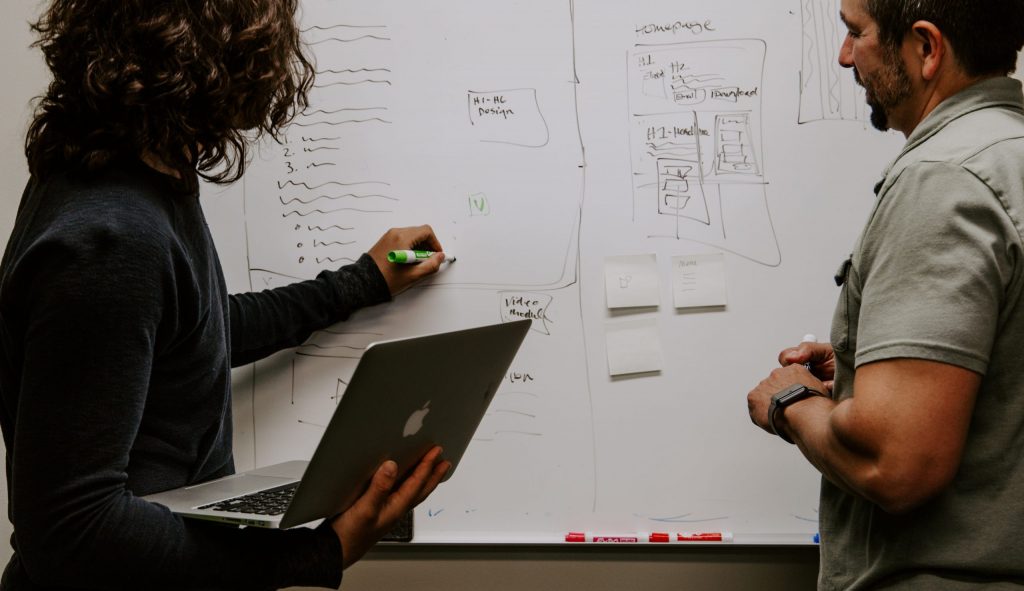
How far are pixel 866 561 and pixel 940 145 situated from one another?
49cm

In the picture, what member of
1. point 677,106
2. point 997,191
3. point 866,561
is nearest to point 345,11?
point 677,106

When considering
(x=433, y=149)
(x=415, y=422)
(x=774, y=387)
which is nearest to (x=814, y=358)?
(x=774, y=387)

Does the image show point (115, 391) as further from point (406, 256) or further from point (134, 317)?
point (406, 256)

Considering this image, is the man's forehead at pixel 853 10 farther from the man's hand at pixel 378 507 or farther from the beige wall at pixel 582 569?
the beige wall at pixel 582 569

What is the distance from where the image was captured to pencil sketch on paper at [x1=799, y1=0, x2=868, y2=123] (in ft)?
4.77

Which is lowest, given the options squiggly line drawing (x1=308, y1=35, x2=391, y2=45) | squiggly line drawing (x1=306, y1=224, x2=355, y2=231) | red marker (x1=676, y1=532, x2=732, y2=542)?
red marker (x1=676, y1=532, x2=732, y2=542)

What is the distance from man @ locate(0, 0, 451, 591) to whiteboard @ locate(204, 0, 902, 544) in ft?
1.65

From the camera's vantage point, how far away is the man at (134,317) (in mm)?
769

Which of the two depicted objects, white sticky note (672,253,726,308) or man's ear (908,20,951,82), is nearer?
man's ear (908,20,951,82)

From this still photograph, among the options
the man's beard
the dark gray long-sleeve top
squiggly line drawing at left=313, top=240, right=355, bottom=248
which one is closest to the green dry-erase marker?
squiggly line drawing at left=313, top=240, right=355, bottom=248

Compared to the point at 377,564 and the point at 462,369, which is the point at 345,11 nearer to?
the point at 462,369

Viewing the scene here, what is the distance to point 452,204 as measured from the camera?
1528 millimetres

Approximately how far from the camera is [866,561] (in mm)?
964

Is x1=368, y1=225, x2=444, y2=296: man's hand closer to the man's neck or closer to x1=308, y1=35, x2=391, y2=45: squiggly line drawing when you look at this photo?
x1=308, y1=35, x2=391, y2=45: squiggly line drawing
